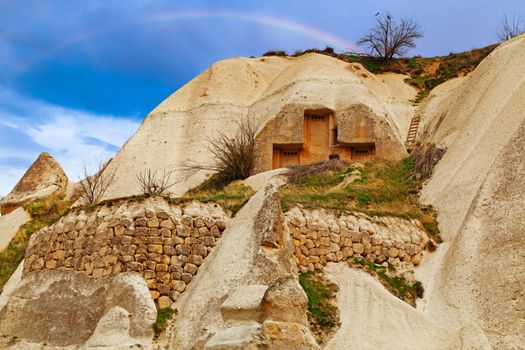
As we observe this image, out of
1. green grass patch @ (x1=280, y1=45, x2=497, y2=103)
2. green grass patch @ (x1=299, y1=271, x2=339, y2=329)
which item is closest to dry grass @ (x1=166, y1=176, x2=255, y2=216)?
green grass patch @ (x1=299, y1=271, x2=339, y2=329)

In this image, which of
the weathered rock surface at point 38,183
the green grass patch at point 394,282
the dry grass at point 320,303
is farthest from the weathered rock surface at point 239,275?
the weathered rock surface at point 38,183

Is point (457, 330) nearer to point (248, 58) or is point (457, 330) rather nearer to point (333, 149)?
point (333, 149)

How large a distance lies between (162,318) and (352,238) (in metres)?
4.81

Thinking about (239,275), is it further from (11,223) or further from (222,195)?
(11,223)

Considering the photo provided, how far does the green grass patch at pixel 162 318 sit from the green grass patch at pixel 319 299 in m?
2.60

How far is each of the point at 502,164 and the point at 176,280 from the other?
8.35 m

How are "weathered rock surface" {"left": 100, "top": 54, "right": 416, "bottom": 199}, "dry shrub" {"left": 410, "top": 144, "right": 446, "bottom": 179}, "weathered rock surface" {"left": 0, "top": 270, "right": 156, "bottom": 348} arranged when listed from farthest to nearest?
"weathered rock surface" {"left": 100, "top": 54, "right": 416, "bottom": 199} → "dry shrub" {"left": 410, "top": 144, "right": 446, "bottom": 179} → "weathered rock surface" {"left": 0, "top": 270, "right": 156, "bottom": 348}

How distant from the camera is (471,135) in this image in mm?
21328

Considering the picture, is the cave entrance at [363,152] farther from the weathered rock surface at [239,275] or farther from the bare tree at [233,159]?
the weathered rock surface at [239,275]

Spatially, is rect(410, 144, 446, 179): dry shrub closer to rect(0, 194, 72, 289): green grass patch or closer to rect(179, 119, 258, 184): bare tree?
rect(179, 119, 258, 184): bare tree

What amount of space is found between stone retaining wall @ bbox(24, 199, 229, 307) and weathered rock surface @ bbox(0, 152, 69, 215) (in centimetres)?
1439

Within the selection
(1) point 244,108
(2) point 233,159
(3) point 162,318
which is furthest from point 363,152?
(3) point 162,318

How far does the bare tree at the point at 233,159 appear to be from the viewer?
2592 centimetres

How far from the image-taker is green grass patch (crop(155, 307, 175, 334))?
13.2m
